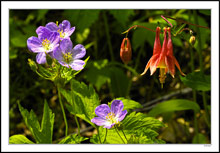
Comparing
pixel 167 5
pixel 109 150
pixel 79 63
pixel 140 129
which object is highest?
pixel 167 5

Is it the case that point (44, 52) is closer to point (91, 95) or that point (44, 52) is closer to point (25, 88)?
point (91, 95)

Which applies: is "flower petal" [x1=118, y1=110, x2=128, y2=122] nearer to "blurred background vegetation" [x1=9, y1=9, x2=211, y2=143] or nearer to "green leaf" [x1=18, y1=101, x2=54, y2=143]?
"green leaf" [x1=18, y1=101, x2=54, y2=143]

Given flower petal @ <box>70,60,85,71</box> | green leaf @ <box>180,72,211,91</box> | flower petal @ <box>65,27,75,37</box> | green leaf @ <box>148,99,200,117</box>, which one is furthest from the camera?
green leaf @ <box>148,99,200,117</box>

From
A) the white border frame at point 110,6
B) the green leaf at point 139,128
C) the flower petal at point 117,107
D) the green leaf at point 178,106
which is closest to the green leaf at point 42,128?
the white border frame at point 110,6

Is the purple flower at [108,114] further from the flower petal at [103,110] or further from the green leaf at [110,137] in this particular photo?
the green leaf at [110,137]

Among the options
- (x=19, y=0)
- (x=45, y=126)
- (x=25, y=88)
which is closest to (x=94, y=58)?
(x=25, y=88)

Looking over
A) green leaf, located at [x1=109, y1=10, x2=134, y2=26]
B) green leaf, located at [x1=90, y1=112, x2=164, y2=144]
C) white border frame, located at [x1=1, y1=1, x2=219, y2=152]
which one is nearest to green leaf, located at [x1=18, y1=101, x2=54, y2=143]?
white border frame, located at [x1=1, y1=1, x2=219, y2=152]
